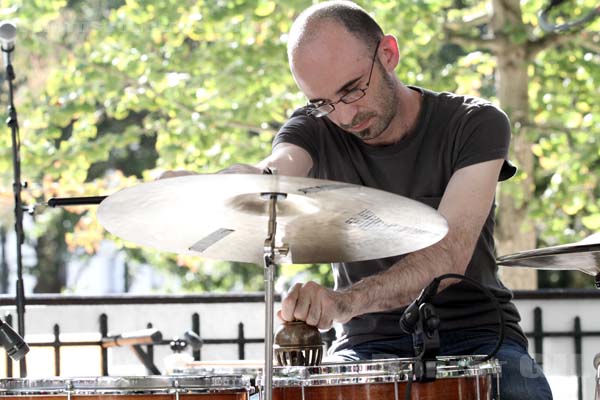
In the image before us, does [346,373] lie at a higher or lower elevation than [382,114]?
lower

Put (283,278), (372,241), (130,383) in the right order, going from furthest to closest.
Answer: (283,278)
(372,241)
(130,383)

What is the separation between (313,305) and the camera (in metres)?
2.55

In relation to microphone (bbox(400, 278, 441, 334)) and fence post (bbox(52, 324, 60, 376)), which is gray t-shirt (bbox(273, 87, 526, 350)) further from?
fence post (bbox(52, 324, 60, 376))

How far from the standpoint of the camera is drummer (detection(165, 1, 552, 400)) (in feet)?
9.50

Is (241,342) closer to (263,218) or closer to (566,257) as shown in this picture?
(263,218)

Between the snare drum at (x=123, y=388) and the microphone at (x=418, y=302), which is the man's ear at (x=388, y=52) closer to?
the microphone at (x=418, y=302)

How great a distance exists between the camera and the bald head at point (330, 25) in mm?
3066

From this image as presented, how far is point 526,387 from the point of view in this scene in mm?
2877

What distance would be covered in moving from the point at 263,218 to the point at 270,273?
0.54 ft

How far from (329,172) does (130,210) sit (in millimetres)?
1123

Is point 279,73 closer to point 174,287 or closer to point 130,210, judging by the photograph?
point 130,210

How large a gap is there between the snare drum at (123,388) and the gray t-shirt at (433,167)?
2.90ft

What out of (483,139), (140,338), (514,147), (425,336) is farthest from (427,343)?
(514,147)

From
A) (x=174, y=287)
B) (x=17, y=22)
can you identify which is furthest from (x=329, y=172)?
(x=174, y=287)
